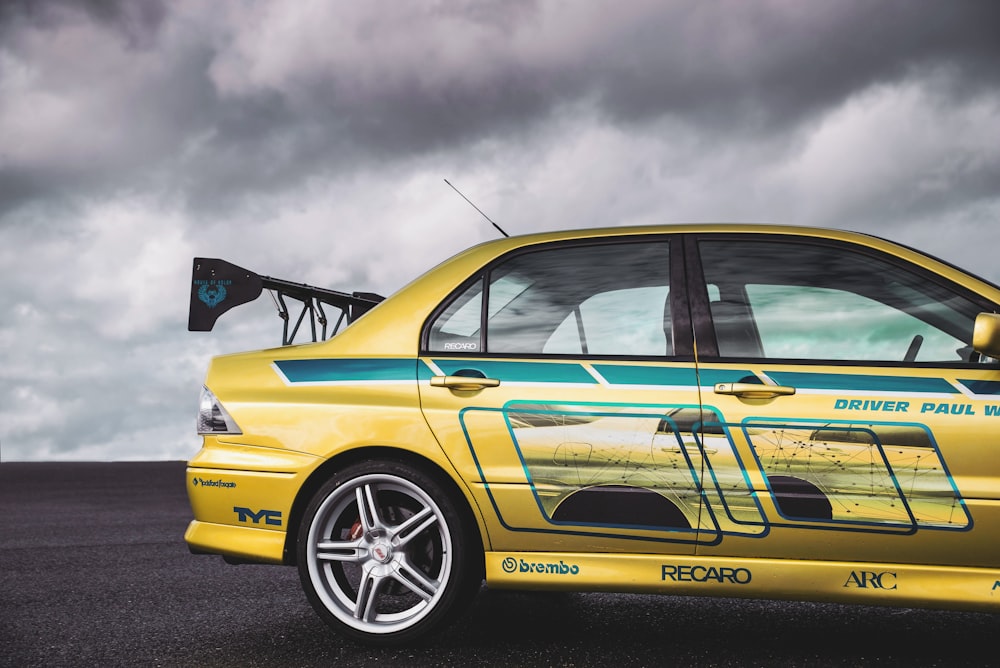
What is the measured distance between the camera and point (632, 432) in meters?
3.48

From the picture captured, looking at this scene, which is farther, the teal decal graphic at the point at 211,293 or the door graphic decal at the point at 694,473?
the teal decal graphic at the point at 211,293

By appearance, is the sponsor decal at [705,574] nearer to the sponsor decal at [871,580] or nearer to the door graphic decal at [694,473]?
the door graphic decal at [694,473]

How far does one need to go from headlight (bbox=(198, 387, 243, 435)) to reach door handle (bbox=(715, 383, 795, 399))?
200 centimetres

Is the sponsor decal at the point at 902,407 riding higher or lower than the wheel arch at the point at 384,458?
higher

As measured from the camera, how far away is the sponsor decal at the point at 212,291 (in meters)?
7.86

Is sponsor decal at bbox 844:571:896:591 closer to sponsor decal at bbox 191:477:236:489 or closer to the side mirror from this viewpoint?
the side mirror

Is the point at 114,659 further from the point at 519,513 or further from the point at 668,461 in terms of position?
the point at 668,461

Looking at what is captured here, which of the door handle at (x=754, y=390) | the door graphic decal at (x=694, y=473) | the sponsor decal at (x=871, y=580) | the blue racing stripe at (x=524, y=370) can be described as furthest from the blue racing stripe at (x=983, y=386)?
the blue racing stripe at (x=524, y=370)

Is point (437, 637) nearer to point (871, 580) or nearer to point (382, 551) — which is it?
point (382, 551)

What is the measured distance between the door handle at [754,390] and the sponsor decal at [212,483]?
203 cm

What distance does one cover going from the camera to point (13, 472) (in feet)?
56.0

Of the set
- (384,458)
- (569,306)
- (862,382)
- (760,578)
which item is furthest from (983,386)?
(384,458)

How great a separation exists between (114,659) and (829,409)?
9.61 feet

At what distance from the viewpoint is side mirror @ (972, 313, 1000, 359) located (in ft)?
10.4
